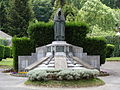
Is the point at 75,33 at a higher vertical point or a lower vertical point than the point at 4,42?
higher

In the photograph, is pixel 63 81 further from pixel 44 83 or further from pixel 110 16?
pixel 110 16

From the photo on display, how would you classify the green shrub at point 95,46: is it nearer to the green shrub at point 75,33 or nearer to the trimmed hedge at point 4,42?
the green shrub at point 75,33

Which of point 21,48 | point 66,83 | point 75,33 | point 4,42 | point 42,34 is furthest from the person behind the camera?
point 4,42

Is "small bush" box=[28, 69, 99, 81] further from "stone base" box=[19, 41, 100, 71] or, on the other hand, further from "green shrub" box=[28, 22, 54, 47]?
"green shrub" box=[28, 22, 54, 47]

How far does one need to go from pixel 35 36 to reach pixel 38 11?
58642mm

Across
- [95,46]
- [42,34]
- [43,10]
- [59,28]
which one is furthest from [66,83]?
[43,10]

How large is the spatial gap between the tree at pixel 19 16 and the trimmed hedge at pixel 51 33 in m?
41.3

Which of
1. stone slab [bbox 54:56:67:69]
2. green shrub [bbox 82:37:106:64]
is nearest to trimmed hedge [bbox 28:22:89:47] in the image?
green shrub [bbox 82:37:106:64]

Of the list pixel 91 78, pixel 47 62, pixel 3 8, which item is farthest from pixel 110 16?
pixel 91 78

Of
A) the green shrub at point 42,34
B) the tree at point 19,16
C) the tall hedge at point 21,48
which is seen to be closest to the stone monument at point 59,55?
the tall hedge at point 21,48

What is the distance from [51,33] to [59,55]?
3338 mm

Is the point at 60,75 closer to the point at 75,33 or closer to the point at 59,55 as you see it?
the point at 59,55

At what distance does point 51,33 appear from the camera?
24.9 metres

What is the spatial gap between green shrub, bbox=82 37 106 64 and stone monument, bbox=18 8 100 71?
1.57 metres
